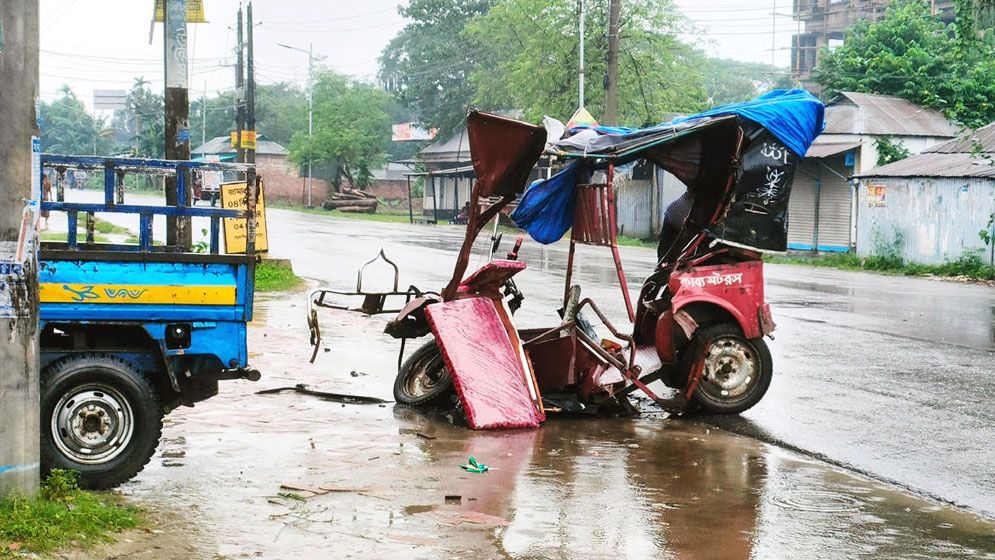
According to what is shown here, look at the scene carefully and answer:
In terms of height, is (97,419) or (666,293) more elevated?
(666,293)

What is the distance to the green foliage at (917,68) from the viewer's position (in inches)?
1400

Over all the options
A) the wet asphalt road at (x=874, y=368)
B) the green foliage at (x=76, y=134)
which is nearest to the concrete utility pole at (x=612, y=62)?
the wet asphalt road at (x=874, y=368)

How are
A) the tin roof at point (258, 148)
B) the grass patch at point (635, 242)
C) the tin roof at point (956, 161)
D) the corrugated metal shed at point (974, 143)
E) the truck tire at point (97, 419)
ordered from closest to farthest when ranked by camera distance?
the truck tire at point (97, 419)
the tin roof at point (956, 161)
the corrugated metal shed at point (974, 143)
the grass patch at point (635, 242)
the tin roof at point (258, 148)

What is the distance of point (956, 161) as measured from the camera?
92.8 ft

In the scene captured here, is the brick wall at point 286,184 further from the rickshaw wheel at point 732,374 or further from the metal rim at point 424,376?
the rickshaw wheel at point 732,374

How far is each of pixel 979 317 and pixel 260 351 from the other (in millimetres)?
10875

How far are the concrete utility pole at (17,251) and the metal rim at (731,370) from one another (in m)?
5.61

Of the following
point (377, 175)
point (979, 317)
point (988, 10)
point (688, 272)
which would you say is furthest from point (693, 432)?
point (377, 175)

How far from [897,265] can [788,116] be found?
69.7 ft

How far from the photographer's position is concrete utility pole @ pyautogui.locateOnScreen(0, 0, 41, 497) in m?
4.88

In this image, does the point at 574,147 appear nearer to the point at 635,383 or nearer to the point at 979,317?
the point at 635,383

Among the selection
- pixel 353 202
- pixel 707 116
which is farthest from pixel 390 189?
pixel 707 116

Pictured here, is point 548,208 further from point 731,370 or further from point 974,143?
point 974,143

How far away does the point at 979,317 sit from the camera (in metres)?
16.3
